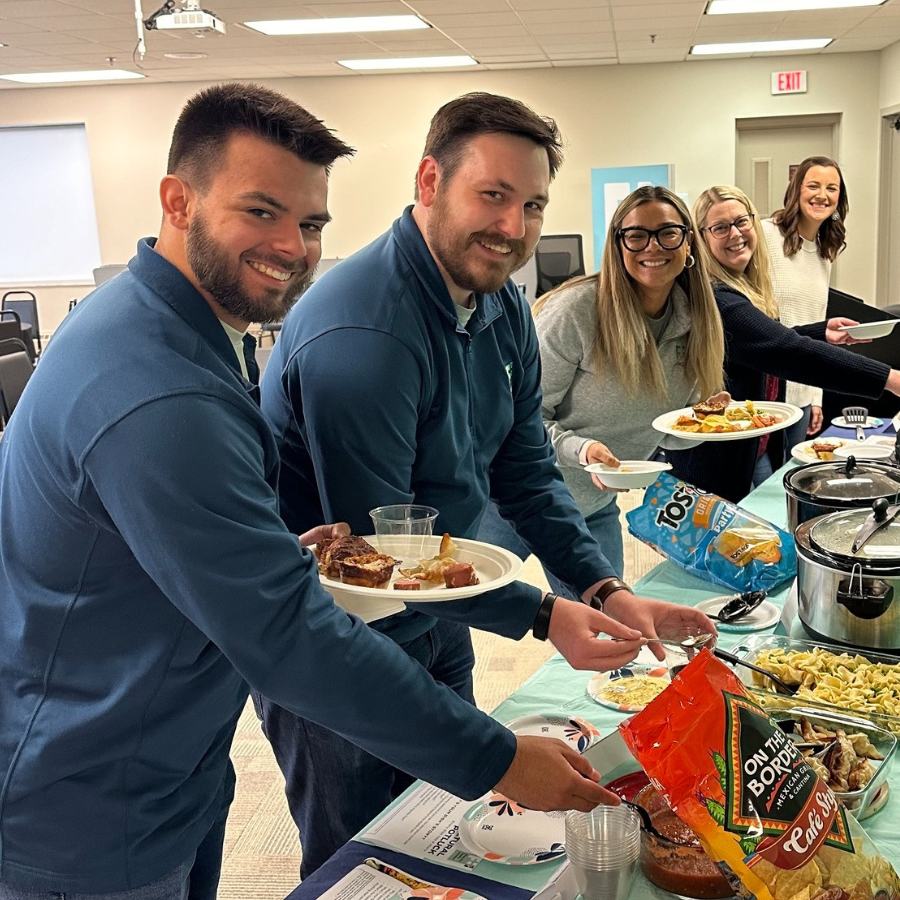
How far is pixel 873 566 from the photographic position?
1.30 meters

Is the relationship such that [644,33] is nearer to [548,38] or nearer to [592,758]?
[548,38]

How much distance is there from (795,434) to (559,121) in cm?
663

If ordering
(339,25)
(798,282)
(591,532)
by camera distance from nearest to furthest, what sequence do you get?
(591,532), (798,282), (339,25)

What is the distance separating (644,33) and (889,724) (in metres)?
7.33

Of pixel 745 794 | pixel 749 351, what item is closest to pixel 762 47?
pixel 749 351

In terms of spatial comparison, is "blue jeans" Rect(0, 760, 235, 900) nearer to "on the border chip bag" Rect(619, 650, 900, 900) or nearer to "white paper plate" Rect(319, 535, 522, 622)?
"white paper plate" Rect(319, 535, 522, 622)

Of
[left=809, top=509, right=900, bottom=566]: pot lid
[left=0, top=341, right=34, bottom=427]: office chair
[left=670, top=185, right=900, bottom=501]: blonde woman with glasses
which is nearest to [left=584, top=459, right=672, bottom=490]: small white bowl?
[left=809, top=509, right=900, bottom=566]: pot lid

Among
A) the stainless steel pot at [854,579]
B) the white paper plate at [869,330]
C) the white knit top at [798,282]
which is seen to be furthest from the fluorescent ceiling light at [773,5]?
the stainless steel pot at [854,579]

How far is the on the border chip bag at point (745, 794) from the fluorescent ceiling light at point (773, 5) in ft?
21.7

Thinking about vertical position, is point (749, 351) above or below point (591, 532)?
above

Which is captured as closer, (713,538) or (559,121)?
(713,538)

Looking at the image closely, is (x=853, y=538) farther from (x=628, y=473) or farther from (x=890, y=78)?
(x=890, y=78)

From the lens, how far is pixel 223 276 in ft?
3.32

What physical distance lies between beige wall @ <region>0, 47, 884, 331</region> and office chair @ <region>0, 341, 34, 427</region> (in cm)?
568
